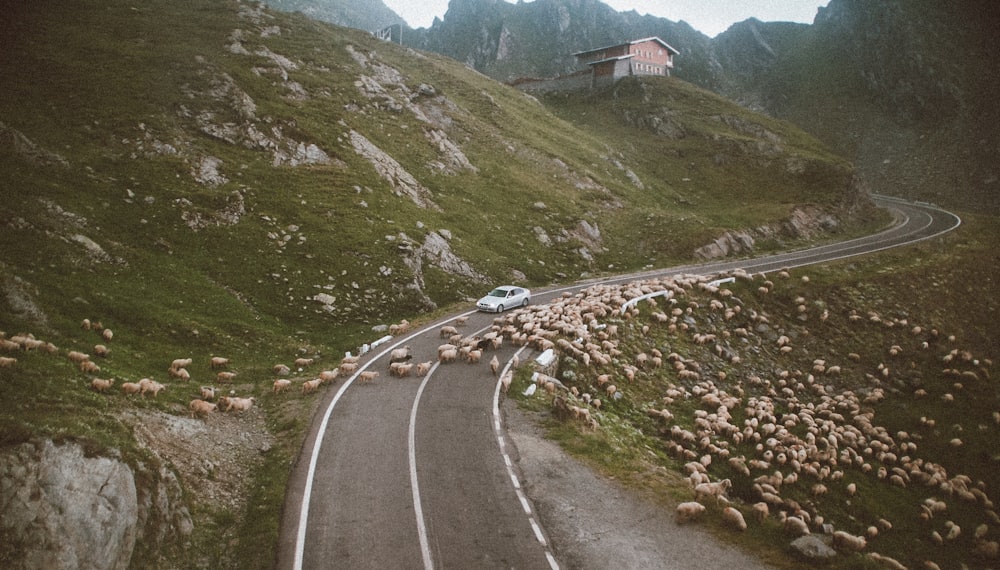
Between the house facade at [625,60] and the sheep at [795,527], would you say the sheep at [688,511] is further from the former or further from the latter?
the house facade at [625,60]

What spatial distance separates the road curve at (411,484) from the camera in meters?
12.4

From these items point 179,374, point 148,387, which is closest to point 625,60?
point 179,374

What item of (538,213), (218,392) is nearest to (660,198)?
(538,213)

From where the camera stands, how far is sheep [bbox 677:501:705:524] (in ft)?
46.4

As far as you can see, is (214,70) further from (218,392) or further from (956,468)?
(956,468)

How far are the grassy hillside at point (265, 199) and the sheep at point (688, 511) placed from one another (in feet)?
36.3

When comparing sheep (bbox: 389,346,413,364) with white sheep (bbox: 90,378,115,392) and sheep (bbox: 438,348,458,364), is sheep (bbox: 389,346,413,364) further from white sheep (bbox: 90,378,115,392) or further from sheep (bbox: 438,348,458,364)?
white sheep (bbox: 90,378,115,392)

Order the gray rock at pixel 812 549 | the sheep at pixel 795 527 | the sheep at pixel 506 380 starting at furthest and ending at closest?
the sheep at pixel 506 380
the sheep at pixel 795 527
the gray rock at pixel 812 549

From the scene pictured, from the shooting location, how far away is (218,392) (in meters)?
20.6

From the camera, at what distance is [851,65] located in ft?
419

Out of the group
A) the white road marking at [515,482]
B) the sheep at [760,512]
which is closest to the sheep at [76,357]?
the white road marking at [515,482]

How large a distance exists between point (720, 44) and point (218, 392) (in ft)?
637

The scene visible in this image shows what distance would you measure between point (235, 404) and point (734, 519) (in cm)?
1773

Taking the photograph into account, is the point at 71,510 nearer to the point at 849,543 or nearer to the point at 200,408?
the point at 200,408
